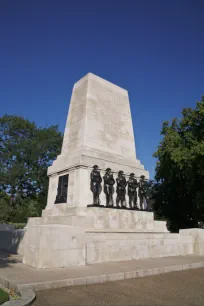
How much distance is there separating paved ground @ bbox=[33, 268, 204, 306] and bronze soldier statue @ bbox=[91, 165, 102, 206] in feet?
19.1

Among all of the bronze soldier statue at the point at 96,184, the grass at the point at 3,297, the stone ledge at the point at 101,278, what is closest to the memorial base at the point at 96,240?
the bronze soldier statue at the point at 96,184

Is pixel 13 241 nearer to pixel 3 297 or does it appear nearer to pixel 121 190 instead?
pixel 121 190

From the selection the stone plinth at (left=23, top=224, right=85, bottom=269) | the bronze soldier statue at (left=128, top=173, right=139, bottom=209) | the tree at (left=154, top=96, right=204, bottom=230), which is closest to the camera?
the stone plinth at (left=23, top=224, right=85, bottom=269)

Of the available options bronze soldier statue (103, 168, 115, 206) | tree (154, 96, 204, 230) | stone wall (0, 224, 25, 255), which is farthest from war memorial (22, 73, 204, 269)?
tree (154, 96, 204, 230)

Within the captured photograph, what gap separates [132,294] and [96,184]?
751 centimetres

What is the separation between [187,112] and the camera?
24.5m

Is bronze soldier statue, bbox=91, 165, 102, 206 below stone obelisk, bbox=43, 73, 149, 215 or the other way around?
below

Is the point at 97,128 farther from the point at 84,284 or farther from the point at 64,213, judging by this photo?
the point at 84,284

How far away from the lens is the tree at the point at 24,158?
37.2 metres

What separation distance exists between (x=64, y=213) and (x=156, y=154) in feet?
44.1

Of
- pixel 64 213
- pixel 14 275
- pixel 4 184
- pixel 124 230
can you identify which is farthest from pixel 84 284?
pixel 4 184

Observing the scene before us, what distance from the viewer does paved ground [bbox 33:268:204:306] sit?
5.18m

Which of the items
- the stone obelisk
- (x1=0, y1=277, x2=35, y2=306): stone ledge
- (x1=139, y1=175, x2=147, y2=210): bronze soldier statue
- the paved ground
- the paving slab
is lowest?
the paved ground

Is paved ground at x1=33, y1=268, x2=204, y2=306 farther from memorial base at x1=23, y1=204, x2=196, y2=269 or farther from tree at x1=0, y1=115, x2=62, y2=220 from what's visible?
tree at x1=0, y1=115, x2=62, y2=220
